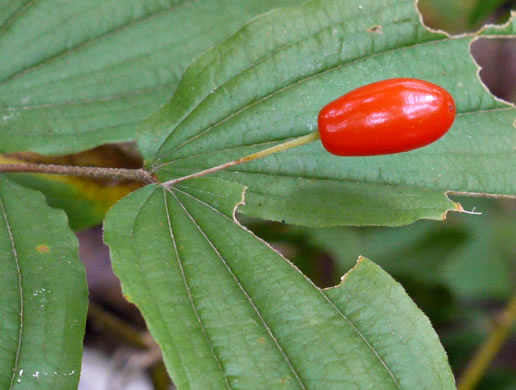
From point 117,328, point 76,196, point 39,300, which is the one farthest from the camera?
point 117,328

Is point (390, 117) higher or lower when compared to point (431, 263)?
higher

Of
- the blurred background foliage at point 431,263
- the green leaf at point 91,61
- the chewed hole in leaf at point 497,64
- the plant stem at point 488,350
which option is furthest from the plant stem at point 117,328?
the chewed hole in leaf at point 497,64

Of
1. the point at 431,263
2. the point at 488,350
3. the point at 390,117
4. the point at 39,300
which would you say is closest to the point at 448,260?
the point at 431,263

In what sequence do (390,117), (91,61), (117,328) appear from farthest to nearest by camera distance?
(117,328)
(91,61)
(390,117)

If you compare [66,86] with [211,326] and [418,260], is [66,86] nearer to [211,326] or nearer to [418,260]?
[211,326]

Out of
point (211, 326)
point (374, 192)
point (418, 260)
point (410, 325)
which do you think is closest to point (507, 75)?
point (418, 260)

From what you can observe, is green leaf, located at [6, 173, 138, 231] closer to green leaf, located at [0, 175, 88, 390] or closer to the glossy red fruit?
green leaf, located at [0, 175, 88, 390]

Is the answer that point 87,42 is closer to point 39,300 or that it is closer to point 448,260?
point 39,300
